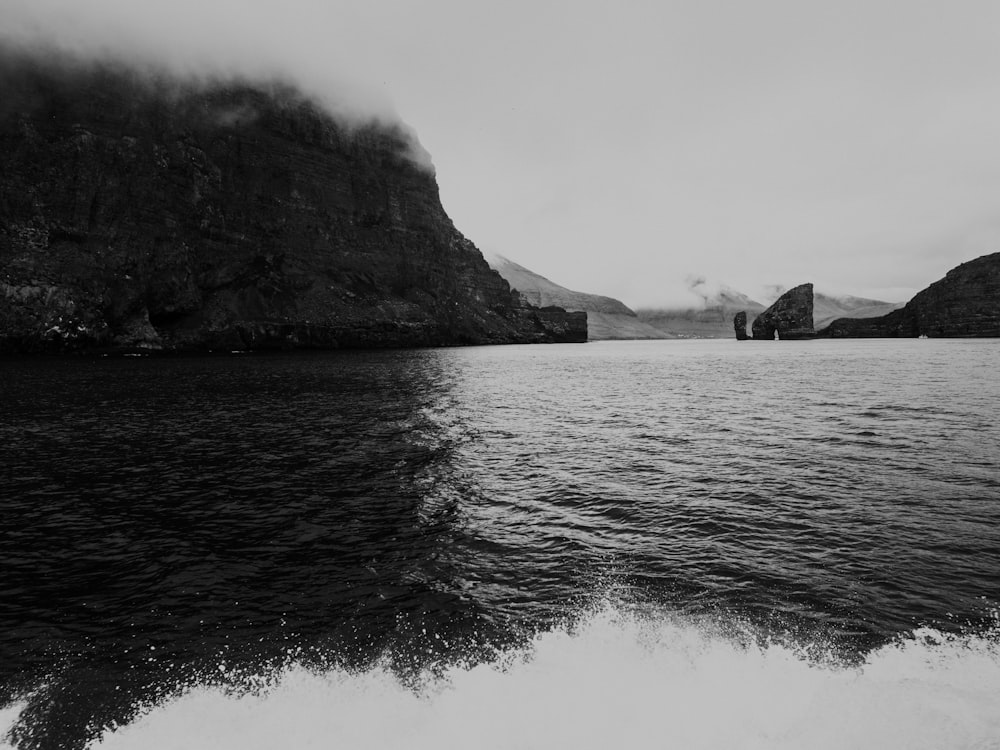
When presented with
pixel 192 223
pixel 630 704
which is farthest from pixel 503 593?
pixel 192 223

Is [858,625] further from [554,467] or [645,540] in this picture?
[554,467]

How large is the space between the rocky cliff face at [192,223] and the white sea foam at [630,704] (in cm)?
12460

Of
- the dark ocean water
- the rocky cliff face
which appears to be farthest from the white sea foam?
the rocky cliff face

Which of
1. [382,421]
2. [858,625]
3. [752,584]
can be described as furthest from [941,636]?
[382,421]

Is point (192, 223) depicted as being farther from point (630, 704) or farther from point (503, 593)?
point (630, 704)

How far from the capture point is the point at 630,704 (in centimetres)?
933

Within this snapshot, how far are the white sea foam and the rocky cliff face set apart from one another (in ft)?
409

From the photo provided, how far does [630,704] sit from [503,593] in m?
4.38

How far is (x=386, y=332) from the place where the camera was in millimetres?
167000

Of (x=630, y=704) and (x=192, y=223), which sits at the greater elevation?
(x=192, y=223)

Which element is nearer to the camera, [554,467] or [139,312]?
[554,467]

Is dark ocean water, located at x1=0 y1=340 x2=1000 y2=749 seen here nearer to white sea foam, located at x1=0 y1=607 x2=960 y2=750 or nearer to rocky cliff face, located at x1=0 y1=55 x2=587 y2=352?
white sea foam, located at x1=0 y1=607 x2=960 y2=750

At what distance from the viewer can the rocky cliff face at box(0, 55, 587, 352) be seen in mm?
108500

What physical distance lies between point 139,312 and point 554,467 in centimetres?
12942
